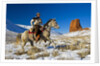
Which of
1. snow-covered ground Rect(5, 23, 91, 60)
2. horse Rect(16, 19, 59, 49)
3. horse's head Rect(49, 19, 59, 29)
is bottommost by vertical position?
snow-covered ground Rect(5, 23, 91, 60)

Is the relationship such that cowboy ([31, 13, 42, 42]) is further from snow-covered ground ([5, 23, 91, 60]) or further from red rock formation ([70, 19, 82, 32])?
red rock formation ([70, 19, 82, 32])

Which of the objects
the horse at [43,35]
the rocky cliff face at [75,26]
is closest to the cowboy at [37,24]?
the horse at [43,35]

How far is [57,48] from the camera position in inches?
106

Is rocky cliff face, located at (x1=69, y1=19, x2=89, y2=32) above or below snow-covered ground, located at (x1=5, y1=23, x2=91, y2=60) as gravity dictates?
above

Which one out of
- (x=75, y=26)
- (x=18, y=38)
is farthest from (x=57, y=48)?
(x=18, y=38)

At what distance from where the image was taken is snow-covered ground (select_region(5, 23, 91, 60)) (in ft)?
8.74

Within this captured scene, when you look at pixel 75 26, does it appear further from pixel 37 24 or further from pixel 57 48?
pixel 37 24

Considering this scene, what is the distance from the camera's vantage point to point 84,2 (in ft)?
8.86

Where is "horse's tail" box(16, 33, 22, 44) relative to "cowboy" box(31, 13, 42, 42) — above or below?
below

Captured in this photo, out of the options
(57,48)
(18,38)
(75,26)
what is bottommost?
(57,48)

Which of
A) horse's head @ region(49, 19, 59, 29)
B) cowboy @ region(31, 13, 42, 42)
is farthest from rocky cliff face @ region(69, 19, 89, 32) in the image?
cowboy @ region(31, 13, 42, 42)

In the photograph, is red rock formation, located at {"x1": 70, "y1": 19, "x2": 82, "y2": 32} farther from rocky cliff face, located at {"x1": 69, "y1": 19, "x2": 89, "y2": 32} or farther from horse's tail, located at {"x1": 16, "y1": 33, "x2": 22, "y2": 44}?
horse's tail, located at {"x1": 16, "y1": 33, "x2": 22, "y2": 44}

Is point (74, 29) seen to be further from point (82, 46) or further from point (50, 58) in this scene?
point (50, 58)

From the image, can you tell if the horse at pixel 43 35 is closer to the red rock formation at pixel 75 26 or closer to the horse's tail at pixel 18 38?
the horse's tail at pixel 18 38
